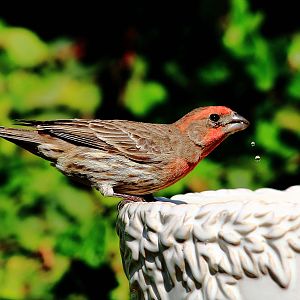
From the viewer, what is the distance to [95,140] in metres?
4.66

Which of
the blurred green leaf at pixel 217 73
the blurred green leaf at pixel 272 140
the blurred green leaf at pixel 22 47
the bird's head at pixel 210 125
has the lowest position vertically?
the blurred green leaf at pixel 272 140

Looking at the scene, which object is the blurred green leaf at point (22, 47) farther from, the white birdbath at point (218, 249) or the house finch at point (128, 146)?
the white birdbath at point (218, 249)

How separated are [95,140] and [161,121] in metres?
0.90

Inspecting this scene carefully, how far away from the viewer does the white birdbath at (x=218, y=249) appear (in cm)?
269

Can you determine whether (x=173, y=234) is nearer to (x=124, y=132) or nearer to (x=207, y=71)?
(x=124, y=132)

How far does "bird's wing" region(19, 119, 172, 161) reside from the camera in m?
4.61

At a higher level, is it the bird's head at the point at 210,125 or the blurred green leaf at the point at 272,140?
the bird's head at the point at 210,125

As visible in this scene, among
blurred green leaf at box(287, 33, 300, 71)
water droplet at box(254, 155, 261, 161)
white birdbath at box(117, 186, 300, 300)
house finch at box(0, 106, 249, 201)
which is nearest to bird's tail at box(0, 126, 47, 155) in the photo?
house finch at box(0, 106, 249, 201)

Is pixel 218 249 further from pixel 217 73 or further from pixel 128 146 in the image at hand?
pixel 217 73

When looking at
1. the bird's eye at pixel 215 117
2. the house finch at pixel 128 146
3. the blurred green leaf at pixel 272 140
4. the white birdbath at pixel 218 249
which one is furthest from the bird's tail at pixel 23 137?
the white birdbath at pixel 218 249

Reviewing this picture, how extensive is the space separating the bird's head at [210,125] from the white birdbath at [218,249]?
5.18 ft

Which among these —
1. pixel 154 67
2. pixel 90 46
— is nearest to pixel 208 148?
pixel 154 67

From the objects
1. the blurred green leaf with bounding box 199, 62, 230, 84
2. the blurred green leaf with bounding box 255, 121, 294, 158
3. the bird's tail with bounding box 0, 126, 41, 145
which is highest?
the blurred green leaf with bounding box 199, 62, 230, 84

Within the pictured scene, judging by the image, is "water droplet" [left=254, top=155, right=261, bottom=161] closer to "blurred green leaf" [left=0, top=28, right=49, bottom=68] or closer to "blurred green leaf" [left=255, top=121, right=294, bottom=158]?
"blurred green leaf" [left=255, top=121, right=294, bottom=158]
